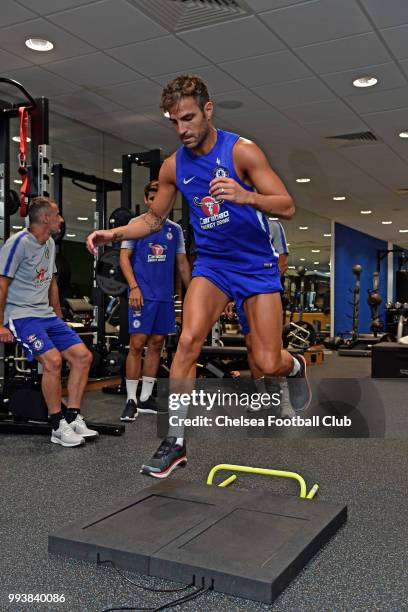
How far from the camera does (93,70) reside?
476 centimetres

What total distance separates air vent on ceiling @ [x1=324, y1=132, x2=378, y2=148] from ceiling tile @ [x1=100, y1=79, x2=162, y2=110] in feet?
7.58

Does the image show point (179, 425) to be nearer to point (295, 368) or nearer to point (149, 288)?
point (295, 368)

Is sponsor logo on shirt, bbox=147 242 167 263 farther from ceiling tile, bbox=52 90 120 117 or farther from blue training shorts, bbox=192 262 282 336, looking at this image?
ceiling tile, bbox=52 90 120 117

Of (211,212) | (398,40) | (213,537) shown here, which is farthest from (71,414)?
(398,40)

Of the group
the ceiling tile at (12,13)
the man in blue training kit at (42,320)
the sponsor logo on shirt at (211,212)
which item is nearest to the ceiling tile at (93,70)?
the ceiling tile at (12,13)

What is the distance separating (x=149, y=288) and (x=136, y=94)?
90.6 inches

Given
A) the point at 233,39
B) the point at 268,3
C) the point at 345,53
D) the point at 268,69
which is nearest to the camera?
the point at 268,3

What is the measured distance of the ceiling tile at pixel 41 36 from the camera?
13.2 ft

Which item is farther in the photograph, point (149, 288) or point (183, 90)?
point (149, 288)

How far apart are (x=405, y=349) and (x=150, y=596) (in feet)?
17.4

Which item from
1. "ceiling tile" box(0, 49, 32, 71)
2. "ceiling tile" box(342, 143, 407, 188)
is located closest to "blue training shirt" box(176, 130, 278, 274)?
"ceiling tile" box(0, 49, 32, 71)

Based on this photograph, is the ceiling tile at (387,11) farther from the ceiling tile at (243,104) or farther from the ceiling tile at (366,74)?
the ceiling tile at (243,104)

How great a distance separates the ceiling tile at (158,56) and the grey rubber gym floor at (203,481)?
8.90 feet

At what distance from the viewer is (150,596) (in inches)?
56.7
